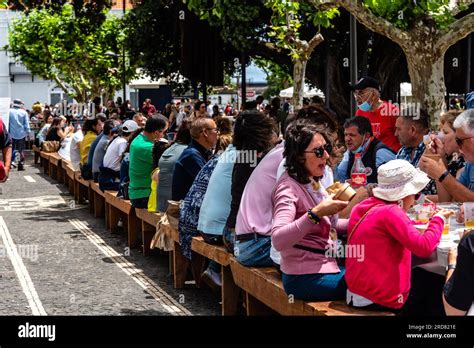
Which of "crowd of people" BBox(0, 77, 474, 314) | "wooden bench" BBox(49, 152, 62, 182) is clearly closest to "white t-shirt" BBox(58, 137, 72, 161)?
"wooden bench" BBox(49, 152, 62, 182)

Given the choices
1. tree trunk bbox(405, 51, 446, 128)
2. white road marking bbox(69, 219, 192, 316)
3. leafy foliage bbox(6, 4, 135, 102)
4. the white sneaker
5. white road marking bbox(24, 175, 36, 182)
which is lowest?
white road marking bbox(69, 219, 192, 316)

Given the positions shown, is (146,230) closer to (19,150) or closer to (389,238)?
(389,238)

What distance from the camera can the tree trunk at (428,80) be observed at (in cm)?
1259

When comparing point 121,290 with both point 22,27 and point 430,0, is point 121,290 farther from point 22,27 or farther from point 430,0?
point 22,27

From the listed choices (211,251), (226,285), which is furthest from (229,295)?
(211,251)

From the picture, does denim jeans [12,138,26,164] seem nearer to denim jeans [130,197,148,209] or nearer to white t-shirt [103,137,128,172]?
white t-shirt [103,137,128,172]

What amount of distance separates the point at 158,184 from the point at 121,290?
5.29 feet

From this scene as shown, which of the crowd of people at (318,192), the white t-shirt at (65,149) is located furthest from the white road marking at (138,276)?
the white t-shirt at (65,149)

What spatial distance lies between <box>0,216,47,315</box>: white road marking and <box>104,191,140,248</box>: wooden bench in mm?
1386

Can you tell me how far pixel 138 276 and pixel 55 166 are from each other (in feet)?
42.9

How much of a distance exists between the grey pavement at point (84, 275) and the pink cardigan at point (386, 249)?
282 centimetres

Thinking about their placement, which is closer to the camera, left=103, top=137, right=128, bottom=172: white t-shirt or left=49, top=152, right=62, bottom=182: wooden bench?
left=103, top=137, right=128, bottom=172: white t-shirt

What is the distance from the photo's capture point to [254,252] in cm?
664

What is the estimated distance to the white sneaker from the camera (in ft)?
25.8
